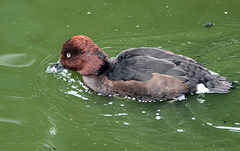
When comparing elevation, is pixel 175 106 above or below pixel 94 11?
below

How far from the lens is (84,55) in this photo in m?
6.22

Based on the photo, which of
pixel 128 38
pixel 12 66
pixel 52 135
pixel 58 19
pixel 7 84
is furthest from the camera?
pixel 58 19

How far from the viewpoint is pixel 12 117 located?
5691 millimetres

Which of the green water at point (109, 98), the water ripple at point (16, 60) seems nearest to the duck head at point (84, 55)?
the green water at point (109, 98)

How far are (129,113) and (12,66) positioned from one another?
8.17 feet

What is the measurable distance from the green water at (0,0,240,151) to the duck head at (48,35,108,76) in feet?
1.12

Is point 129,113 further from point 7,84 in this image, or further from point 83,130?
point 7,84

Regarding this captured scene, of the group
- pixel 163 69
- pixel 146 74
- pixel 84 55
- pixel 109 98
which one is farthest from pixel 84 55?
pixel 163 69

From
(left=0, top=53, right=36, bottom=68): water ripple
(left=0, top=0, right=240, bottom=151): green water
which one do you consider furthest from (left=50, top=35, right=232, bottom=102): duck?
(left=0, top=53, right=36, bottom=68): water ripple

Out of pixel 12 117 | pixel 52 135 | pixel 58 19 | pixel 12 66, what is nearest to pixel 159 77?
pixel 52 135

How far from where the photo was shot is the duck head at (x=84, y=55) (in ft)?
20.2

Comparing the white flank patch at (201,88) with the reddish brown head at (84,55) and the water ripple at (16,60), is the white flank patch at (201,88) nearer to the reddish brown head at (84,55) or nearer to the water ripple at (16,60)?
the reddish brown head at (84,55)

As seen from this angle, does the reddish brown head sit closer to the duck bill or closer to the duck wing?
the duck bill

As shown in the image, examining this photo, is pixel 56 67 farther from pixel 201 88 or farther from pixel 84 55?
pixel 201 88
